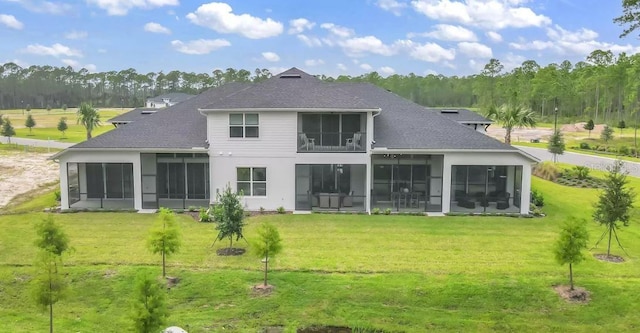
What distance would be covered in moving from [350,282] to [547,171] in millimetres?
24021

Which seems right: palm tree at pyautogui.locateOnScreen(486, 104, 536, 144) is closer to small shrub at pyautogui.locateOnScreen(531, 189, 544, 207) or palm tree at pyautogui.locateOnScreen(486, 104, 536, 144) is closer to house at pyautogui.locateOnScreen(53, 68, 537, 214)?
small shrub at pyautogui.locateOnScreen(531, 189, 544, 207)

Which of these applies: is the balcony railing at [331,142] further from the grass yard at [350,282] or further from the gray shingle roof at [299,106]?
the grass yard at [350,282]

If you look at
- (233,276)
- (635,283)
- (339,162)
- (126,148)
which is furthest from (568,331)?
(126,148)

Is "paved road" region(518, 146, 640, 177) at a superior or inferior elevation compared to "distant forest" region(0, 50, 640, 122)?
inferior

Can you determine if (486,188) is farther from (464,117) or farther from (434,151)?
(464,117)

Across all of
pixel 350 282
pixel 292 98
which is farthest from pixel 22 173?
pixel 350 282

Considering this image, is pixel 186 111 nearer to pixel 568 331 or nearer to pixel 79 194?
pixel 79 194

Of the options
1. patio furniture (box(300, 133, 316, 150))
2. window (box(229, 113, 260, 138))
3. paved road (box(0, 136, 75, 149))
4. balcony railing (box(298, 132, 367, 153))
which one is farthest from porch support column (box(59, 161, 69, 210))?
paved road (box(0, 136, 75, 149))

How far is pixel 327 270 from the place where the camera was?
47.0ft

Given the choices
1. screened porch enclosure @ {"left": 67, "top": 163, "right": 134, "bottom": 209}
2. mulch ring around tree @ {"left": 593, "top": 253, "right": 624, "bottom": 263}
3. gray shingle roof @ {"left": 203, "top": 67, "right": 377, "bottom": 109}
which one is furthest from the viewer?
screened porch enclosure @ {"left": 67, "top": 163, "right": 134, "bottom": 209}

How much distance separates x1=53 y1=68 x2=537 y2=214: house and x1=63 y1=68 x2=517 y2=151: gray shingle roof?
88mm

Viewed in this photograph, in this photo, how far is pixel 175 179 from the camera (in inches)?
938

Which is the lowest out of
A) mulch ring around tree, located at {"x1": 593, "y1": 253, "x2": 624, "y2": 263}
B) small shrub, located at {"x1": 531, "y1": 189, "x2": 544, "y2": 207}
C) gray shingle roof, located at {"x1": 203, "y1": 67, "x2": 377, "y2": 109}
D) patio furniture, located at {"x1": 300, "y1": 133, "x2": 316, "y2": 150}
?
mulch ring around tree, located at {"x1": 593, "y1": 253, "x2": 624, "y2": 263}

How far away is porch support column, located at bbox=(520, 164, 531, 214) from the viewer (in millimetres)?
22188
